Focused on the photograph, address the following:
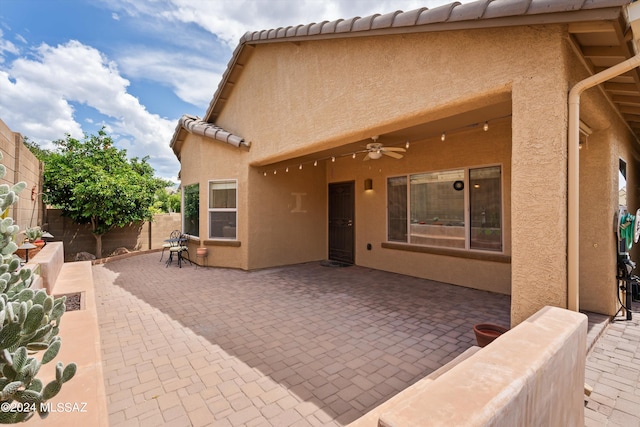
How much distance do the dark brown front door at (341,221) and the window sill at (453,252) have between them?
1443 millimetres

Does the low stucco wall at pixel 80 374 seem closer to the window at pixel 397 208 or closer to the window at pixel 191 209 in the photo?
the window at pixel 191 209

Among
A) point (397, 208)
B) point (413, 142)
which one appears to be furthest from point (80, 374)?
point (413, 142)

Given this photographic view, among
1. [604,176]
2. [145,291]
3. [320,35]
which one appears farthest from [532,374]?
[145,291]

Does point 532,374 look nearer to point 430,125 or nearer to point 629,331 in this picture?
point 629,331

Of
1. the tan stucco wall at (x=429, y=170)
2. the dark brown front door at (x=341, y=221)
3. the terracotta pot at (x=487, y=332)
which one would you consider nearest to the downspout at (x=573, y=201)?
the terracotta pot at (x=487, y=332)

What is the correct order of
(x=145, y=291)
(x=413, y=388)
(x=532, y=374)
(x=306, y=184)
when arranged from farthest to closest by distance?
1. (x=306, y=184)
2. (x=145, y=291)
3. (x=413, y=388)
4. (x=532, y=374)

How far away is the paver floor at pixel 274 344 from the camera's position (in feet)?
8.72

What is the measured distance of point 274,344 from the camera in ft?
12.7

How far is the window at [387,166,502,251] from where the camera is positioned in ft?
20.2

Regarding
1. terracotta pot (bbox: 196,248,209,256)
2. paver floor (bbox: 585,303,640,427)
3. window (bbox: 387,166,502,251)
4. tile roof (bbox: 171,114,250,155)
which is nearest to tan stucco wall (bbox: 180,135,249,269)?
terracotta pot (bbox: 196,248,209,256)

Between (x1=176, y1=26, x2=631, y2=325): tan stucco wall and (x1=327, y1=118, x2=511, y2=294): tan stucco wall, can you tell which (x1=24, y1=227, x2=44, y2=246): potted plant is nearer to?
(x1=176, y1=26, x2=631, y2=325): tan stucco wall

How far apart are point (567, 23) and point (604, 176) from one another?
2852mm

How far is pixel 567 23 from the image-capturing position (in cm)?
264

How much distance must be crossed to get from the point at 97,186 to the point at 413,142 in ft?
34.9
